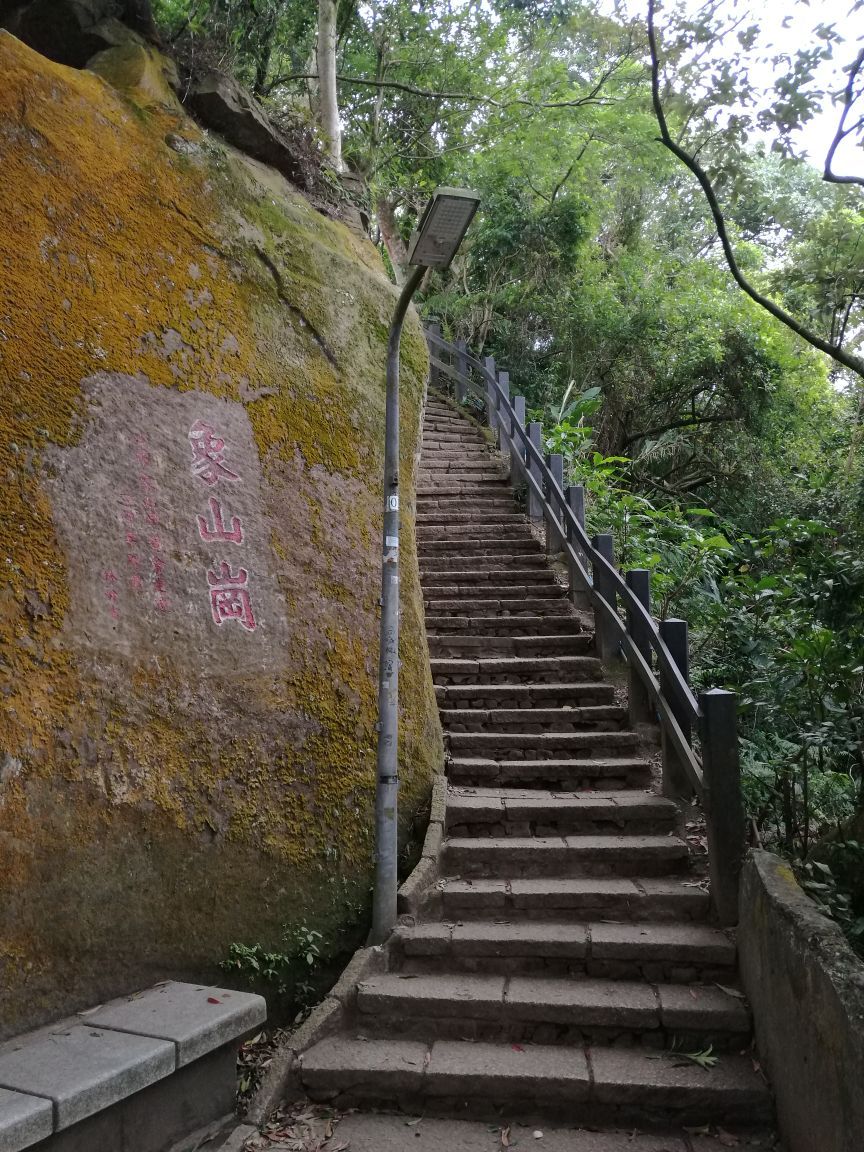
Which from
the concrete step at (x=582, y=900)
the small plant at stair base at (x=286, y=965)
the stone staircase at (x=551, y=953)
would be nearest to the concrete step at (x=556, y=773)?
the stone staircase at (x=551, y=953)

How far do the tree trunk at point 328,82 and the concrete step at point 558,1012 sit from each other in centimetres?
789

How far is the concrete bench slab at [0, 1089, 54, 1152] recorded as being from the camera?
100 inches

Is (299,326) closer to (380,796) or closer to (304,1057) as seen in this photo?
(380,796)

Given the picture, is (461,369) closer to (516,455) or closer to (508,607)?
(516,455)

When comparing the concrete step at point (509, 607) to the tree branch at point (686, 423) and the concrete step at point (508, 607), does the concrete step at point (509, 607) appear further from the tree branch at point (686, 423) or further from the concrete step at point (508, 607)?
the tree branch at point (686, 423)

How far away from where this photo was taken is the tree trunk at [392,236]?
1653 centimetres

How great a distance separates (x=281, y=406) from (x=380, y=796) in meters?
2.56

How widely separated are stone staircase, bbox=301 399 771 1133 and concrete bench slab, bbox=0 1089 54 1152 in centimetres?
148

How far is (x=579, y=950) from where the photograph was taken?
14.8 feet

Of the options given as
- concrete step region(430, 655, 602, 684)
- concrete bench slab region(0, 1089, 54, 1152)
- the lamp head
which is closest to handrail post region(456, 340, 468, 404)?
concrete step region(430, 655, 602, 684)

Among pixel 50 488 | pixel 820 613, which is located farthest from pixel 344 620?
pixel 820 613

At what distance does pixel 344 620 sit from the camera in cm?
538

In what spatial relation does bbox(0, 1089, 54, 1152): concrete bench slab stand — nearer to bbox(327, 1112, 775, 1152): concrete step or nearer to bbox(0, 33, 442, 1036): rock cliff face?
bbox(0, 33, 442, 1036): rock cliff face

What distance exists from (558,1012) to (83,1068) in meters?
2.21
